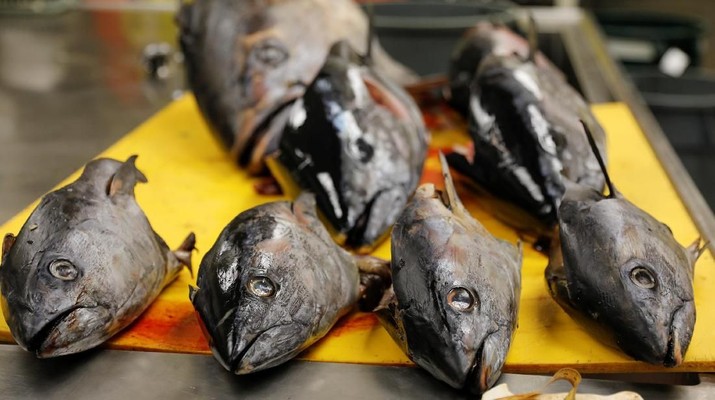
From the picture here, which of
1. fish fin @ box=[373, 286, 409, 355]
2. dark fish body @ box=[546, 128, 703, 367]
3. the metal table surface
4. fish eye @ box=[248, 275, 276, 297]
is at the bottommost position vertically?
the metal table surface

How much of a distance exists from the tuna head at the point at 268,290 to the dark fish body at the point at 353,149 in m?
0.32

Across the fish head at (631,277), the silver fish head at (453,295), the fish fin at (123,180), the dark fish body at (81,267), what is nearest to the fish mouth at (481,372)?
the silver fish head at (453,295)

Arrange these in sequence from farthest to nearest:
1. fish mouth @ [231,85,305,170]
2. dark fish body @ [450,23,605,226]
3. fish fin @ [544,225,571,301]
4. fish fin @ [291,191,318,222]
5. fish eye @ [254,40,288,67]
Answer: fish eye @ [254,40,288,67]
fish mouth @ [231,85,305,170]
dark fish body @ [450,23,605,226]
fish fin @ [291,191,318,222]
fish fin @ [544,225,571,301]

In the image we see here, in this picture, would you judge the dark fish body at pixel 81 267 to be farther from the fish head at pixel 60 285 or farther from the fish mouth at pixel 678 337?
the fish mouth at pixel 678 337

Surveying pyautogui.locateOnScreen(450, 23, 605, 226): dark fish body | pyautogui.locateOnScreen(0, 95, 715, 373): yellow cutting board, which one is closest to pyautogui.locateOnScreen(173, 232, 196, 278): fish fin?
pyautogui.locateOnScreen(0, 95, 715, 373): yellow cutting board

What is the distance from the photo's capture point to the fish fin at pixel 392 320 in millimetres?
1322

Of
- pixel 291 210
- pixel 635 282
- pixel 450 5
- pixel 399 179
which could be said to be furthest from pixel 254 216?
pixel 450 5

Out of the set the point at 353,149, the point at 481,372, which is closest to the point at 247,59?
the point at 353,149

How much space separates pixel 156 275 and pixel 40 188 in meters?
0.83

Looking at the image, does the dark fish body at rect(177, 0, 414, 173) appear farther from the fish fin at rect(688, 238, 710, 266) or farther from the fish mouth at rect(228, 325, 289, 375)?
the fish fin at rect(688, 238, 710, 266)

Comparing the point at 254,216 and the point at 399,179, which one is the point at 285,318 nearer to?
the point at 254,216

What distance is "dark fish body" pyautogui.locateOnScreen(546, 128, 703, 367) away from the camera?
1301mm

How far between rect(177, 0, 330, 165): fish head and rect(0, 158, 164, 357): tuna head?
79 centimetres

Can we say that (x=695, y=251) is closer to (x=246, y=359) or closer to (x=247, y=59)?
(x=246, y=359)
